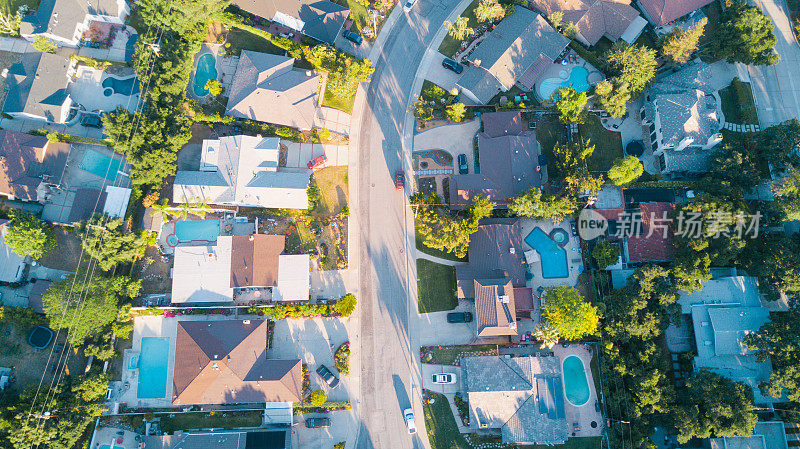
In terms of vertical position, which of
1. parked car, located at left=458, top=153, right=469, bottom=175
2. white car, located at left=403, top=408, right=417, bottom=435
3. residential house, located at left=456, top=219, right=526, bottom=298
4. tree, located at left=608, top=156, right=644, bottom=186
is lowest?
white car, located at left=403, top=408, right=417, bottom=435

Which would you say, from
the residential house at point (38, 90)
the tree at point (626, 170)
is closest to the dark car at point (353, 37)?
the residential house at point (38, 90)

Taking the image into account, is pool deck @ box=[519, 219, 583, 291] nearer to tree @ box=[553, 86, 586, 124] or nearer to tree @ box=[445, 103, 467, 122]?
tree @ box=[553, 86, 586, 124]

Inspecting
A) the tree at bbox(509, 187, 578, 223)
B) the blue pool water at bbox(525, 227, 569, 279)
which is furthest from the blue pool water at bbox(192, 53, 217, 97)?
the blue pool water at bbox(525, 227, 569, 279)

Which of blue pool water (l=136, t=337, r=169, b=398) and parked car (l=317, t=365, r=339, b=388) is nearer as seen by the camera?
blue pool water (l=136, t=337, r=169, b=398)

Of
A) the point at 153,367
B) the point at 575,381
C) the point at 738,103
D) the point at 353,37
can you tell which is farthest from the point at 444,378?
the point at 738,103

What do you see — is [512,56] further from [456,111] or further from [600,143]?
[600,143]

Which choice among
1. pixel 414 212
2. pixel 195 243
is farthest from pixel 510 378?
pixel 195 243

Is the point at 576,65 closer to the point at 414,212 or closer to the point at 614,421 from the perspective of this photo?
the point at 414,212
